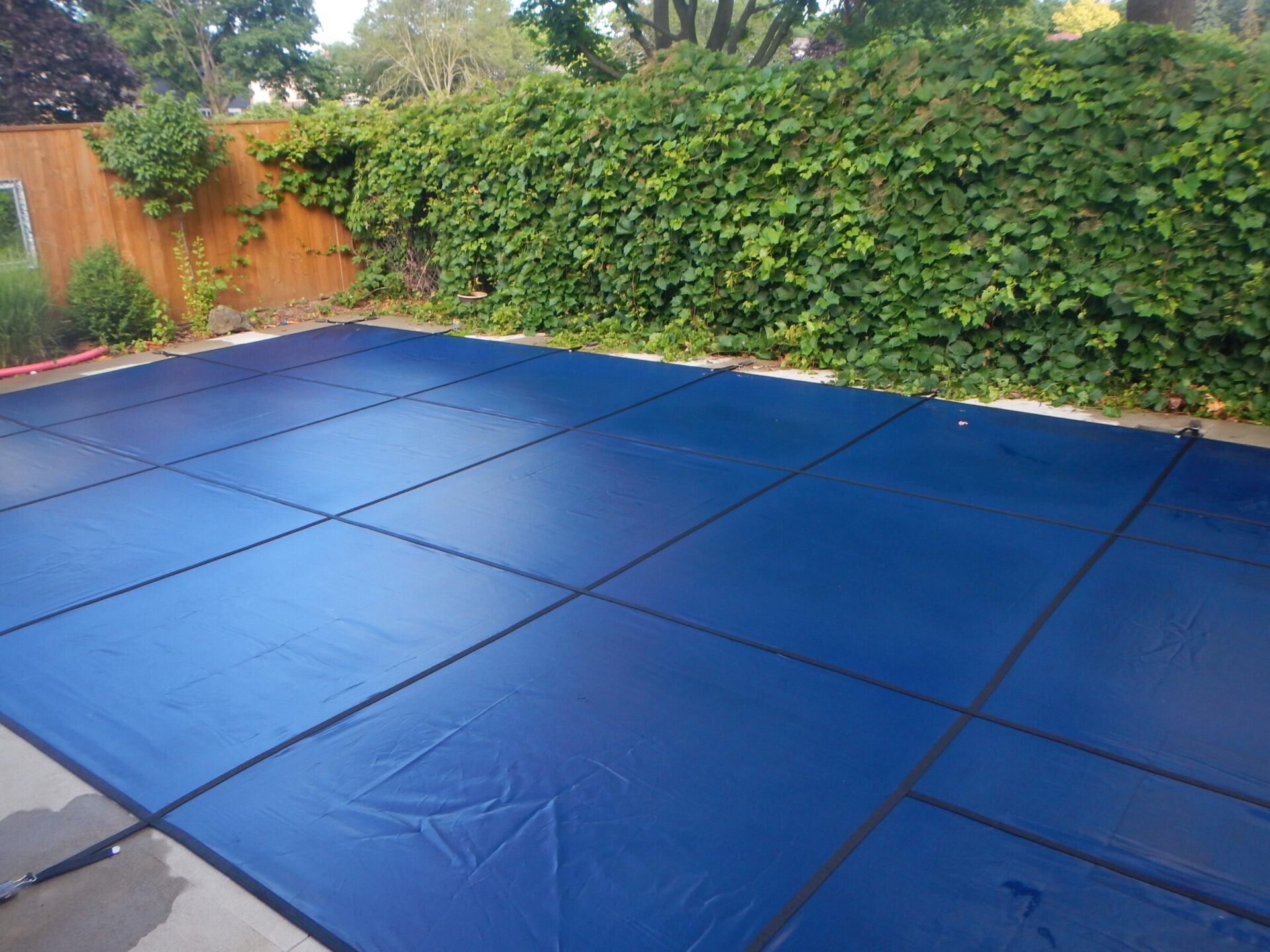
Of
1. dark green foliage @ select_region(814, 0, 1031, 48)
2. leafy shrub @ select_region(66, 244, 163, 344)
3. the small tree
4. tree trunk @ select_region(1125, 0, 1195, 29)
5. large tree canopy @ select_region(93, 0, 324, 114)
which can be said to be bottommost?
leafy shrub @ select_region(66, 244, 163, 344)

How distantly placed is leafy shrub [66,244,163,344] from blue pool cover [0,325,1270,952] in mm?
2742

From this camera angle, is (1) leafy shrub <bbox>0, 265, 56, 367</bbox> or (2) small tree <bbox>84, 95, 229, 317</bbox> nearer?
(1) leafy shrub <bbox>0, 265, 56, 367</bbox>

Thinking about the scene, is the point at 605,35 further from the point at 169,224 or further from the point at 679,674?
the point at 679,674

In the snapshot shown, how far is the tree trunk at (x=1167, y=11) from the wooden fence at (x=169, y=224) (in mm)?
7880

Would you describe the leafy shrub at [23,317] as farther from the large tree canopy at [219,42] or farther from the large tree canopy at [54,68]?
the large tree canopy at [219,42]

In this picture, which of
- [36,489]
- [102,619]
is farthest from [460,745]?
[36,489]

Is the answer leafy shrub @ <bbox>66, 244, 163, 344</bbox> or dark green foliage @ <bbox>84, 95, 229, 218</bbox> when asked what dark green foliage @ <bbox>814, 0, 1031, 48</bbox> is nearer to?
dark green foliage @ <bbox>84, 95, 229, 218</bbox>

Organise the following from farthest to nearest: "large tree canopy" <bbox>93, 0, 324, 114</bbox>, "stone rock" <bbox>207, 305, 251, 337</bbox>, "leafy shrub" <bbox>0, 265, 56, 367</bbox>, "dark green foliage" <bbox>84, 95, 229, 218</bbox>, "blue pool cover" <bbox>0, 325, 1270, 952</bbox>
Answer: "large tree canopy" <bbox>93, 0, 324, 114</bbox>, "stone rock" <bbox>207, 305, 251, 337</bbox>, "dark green foliage" <bbox>84, 95, 229, 218</bbox>, "leafy shrub" <bbox>0, 265, 56, 367</bbox>, "blue pool cover" <bbox>0, 325, 1270, 952</bbox>

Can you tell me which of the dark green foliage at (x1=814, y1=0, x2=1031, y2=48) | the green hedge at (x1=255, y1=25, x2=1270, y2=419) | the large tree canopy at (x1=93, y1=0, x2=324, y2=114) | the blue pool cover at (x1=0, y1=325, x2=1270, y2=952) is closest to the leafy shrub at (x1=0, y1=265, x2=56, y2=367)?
→ the blue pool cover at (x1=0, y1=325, x2=1270, y2=952)

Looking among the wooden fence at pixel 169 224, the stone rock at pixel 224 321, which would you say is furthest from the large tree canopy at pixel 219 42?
the stone rock at pixel 224 321

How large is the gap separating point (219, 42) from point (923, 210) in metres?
31.1

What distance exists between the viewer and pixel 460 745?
2709 mm

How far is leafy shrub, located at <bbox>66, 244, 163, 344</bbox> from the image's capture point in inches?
305

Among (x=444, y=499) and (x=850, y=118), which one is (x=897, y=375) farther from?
(x=444, y=499)
